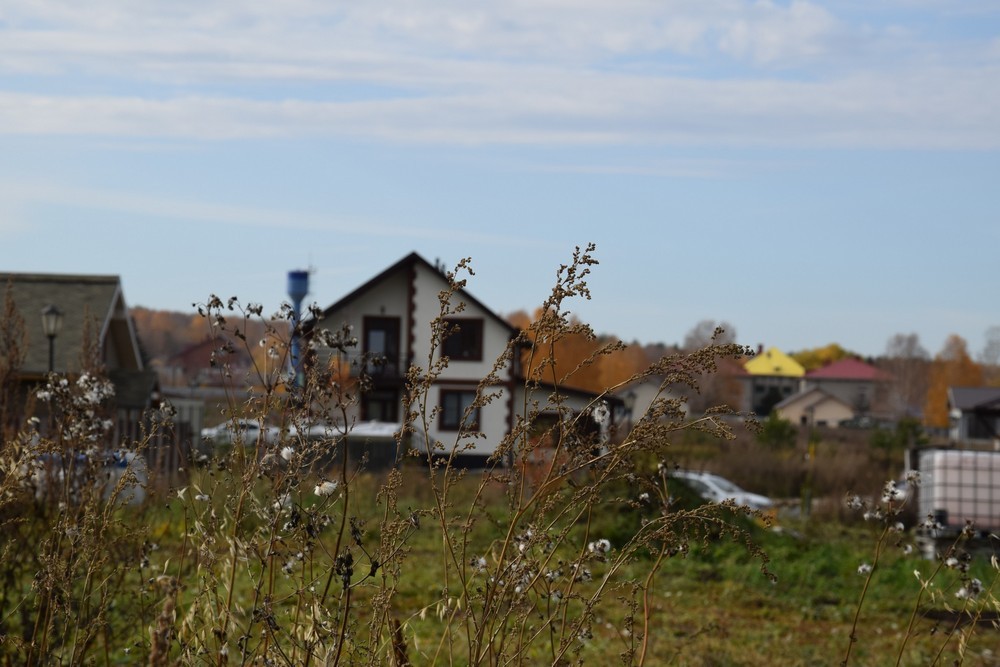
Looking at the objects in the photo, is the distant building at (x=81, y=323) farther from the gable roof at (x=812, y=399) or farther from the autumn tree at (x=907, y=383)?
the autumn tree at (x=907, y=383)

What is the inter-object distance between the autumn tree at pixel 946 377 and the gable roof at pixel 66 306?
68917 mm

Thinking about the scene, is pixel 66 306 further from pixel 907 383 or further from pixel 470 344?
pixel 907 383

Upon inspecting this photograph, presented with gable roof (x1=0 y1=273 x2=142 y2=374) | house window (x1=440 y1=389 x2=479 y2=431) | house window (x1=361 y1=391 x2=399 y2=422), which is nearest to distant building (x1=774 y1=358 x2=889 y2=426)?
house window (x1=440 y1=389 x2=479 y2=431)

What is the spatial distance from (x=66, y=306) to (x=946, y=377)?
279ft

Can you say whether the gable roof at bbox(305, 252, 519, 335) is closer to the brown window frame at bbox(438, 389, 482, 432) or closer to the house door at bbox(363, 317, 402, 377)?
the house door at bbox(363, 317, 402, 377)

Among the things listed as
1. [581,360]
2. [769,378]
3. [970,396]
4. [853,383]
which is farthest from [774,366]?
[581,360]

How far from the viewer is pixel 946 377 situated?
95.9 metres

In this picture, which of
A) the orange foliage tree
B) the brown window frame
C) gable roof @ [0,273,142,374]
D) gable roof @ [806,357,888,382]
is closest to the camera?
the orange foliage tree

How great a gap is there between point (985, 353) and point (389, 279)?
372 feet

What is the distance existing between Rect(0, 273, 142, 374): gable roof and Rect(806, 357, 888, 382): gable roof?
3412 inches

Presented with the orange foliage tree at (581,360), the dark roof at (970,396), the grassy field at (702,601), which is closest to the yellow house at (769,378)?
the orange foliage tree at (581,360)

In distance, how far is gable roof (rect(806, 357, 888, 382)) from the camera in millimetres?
106000

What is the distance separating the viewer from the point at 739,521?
13969mm

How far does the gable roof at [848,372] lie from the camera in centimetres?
10600
